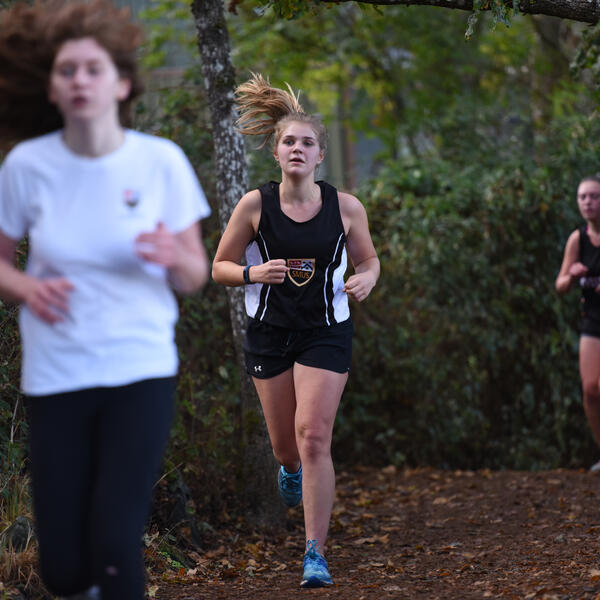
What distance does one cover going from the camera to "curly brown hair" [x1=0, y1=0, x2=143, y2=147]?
9.54 ft

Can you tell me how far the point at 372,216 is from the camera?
9.32 m

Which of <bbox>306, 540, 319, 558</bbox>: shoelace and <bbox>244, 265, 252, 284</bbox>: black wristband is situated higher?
<bbox>244, 265, 252, 284</bbox>: black wristband

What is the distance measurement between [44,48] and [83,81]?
0.22m

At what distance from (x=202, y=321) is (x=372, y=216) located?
2757 millimetres

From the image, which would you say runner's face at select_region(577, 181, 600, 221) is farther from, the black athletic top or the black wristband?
the black wristband

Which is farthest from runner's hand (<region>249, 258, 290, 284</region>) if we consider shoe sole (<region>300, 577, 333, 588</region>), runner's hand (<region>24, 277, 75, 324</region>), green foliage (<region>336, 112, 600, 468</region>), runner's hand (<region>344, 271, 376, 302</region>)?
green foliage (<region>336, 112, 600, 468</region>)

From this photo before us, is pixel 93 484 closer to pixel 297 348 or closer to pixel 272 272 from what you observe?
pixel 272 272

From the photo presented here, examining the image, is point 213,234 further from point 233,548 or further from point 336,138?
point 336,138

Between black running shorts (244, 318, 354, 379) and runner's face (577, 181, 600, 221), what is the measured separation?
2.94 meters

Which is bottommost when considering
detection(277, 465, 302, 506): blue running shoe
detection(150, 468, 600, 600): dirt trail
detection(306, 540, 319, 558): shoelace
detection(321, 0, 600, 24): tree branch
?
detection(150, 468, 600, 600): dirt trail

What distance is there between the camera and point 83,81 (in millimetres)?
2812

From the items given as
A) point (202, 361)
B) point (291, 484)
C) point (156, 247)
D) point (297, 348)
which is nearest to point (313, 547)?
point (291, 484)

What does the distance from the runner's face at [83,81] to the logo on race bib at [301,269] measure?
76.6 inches

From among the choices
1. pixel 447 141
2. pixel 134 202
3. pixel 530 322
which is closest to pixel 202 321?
pixel 530 322
